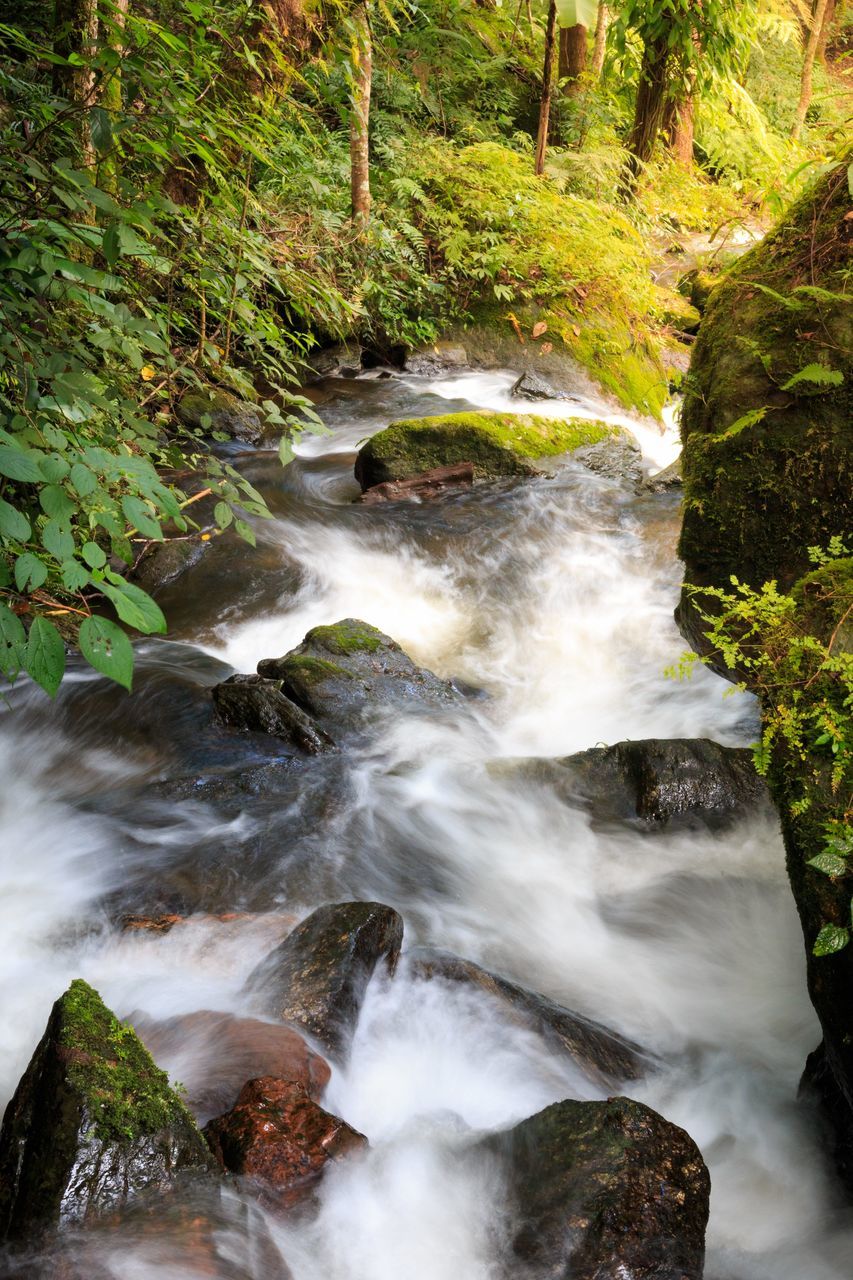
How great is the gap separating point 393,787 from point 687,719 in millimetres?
1963

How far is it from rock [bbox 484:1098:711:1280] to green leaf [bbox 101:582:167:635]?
71.7 inches

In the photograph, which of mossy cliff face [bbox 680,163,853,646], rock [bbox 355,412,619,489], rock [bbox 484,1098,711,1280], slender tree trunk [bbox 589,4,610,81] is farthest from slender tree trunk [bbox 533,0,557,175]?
rock [bbox 484,1098,711,1280]

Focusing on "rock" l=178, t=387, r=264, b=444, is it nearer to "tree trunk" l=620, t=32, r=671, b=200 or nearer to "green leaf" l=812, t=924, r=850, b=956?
"tree trunk" l=620, t=32, r=671, b=200

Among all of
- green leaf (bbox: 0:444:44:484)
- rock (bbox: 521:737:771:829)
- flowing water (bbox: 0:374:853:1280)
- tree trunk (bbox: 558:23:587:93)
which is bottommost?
flowing water (bbox: 0:374:853:1280)

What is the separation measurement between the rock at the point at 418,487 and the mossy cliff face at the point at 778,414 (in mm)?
4168

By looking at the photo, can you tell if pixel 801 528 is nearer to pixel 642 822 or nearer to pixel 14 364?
pixel 642 822

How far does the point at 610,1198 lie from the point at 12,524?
7.59ft

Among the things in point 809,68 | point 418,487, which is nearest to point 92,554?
point 418,487

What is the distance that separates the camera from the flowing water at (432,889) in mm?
2705

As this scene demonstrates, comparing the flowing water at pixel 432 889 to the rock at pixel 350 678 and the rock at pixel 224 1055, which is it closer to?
the rock at pixel 224 1055

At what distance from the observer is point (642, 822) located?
4566 millimetres

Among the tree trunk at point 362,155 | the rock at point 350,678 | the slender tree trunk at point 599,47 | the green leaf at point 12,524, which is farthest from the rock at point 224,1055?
the slender tree trunk at point 599,47

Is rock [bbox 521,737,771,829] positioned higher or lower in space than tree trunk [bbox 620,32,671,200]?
lower

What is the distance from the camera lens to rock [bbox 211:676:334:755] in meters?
4.95
